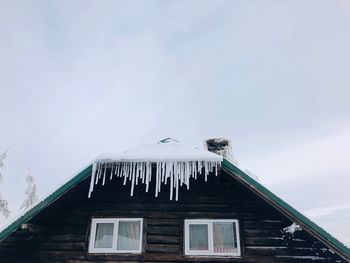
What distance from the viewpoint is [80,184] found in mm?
7695

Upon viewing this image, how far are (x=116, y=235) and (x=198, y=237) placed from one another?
81.4 inches

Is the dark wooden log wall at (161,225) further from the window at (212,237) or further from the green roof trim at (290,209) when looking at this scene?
the green roof trim at (290,209)

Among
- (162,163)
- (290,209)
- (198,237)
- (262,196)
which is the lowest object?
(198,237)

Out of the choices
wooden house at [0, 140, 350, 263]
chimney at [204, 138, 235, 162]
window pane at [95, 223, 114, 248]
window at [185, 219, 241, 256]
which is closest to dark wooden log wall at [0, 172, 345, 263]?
wooden house at [0, 140, 350, 263]

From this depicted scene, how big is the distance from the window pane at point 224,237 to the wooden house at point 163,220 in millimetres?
24

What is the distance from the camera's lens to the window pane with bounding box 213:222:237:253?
7.28 m

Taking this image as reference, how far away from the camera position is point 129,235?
7.59 m

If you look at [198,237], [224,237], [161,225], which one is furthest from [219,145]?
[161,225]

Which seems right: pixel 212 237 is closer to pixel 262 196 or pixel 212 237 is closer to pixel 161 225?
pixel 161 225

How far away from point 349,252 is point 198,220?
331 cm

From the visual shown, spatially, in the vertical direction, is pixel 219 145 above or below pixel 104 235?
above

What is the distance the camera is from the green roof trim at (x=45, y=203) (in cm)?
670

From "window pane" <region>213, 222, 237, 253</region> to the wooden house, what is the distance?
0.02 meters

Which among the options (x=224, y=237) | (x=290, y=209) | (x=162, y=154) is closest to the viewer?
(x=290, y=209)
